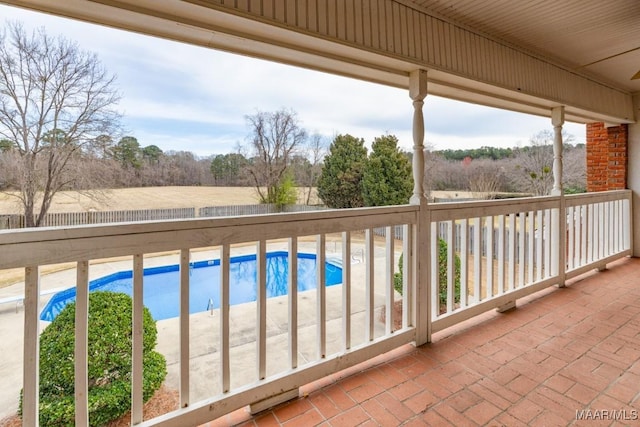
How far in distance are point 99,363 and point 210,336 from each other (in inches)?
75.5

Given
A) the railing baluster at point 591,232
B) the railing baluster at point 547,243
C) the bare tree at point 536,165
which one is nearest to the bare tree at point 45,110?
the railing baluster at point 547,243

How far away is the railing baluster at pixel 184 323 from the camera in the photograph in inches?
59.9

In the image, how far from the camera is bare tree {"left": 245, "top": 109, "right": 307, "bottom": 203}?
2.81 metres

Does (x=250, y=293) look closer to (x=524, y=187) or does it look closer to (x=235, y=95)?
(x=235, y=95)

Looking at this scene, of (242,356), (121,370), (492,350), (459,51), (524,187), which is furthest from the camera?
(524,187)

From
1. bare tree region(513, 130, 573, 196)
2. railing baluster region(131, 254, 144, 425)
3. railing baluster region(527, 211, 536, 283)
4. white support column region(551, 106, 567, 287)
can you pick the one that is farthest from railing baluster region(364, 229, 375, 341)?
bare tree region(513, 130, 573, 196)

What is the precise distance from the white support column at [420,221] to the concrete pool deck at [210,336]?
843 millimetres

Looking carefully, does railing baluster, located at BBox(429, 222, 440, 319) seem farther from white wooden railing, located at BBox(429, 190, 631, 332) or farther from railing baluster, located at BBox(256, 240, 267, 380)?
railing baluster, located at BBox(256, 240, 267, 380)

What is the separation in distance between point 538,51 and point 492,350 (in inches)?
109

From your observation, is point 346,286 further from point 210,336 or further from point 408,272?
point 210,336

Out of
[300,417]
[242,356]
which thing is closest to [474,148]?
[242,356]

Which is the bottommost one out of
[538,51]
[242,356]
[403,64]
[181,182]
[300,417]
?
[242,356]

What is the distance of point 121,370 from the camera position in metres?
2.17

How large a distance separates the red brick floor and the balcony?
0.4 inches
